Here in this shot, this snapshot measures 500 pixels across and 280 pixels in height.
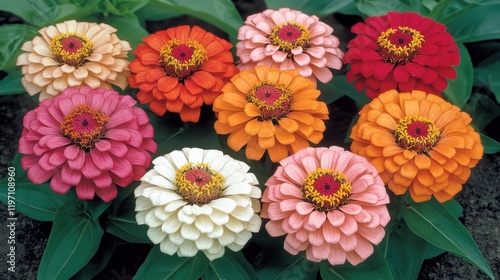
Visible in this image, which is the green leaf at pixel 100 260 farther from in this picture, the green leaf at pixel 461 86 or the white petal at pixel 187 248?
the green leaf at pixel 461 86

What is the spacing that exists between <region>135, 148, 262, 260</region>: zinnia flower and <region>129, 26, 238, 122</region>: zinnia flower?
0.21 meters

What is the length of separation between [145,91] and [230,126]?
0.80 feet

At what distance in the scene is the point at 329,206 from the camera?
1337 millimetres

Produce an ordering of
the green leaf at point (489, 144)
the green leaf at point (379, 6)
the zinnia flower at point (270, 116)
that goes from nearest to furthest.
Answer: the zinnia flower at point (270, 116)
the green leaf at point (489, 144)
the green leaf at point (379, 6)

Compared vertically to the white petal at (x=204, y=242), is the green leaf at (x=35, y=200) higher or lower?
lower

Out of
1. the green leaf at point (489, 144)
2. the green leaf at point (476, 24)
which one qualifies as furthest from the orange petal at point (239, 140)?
the green leaf at point (476, 24)

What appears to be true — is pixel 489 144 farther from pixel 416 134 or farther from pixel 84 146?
pixel 84 146

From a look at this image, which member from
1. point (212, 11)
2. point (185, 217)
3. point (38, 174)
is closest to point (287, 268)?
point (185, 217)

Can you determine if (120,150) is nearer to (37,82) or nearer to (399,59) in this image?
(37,82)

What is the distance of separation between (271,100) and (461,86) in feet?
2.15

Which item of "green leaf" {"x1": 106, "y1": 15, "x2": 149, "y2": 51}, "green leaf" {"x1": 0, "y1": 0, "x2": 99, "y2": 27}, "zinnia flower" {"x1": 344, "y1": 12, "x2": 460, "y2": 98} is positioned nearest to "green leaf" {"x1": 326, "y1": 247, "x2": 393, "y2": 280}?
"zinnia flower" {"x1": 344, "y1": 12, "x2": 460, "y2": 98}

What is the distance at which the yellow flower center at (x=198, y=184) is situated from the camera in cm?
132

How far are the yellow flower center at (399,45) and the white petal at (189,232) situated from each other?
28.0 inches

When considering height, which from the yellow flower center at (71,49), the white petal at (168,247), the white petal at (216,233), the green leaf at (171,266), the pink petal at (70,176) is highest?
the yellow flower center at (71,49)
